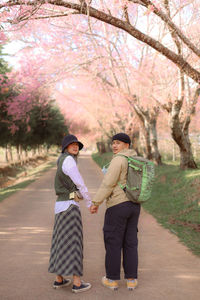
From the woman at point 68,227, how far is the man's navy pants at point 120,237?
324 mm

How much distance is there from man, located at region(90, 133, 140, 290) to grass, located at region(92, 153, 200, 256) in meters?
1.98

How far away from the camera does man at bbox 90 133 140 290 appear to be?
4285mm

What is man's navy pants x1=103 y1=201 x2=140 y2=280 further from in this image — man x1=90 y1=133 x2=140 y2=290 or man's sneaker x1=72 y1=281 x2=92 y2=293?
man's sneaker x1=72 y1=281 x2=92 y2=293

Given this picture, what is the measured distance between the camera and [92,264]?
5316 mm

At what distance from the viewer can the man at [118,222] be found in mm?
4285

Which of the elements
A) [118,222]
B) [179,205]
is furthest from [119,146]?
[179,205]

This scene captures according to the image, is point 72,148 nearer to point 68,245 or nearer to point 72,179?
point 72,179

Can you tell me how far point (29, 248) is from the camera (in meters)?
6.23

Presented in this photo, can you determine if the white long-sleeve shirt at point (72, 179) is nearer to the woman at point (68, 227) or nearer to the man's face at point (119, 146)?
the woman at point (68, 227)

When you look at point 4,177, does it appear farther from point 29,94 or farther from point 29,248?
point 29,248

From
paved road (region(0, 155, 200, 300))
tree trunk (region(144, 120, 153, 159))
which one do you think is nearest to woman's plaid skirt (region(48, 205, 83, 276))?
paved road (region(0, 155, 200, 300))

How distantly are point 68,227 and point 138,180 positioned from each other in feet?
3.30

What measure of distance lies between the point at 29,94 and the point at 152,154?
8.70 meters

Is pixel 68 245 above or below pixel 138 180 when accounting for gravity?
below
